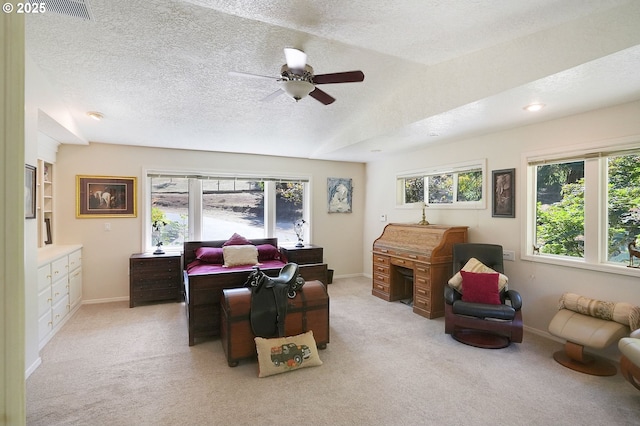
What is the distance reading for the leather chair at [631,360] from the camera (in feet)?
7.27

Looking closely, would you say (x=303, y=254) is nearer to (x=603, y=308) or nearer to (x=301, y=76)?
(x=301, y=76)

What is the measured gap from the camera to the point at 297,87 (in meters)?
2.46

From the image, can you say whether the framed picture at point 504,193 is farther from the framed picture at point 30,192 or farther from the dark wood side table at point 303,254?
the framed picture at point 30,192

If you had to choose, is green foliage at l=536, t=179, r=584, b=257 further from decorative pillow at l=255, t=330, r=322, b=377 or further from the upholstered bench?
decorative pillow at l=255, t=330, r=322, b=377

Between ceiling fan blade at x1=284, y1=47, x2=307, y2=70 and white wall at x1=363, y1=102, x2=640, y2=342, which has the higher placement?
ceiling fan blade at x1=284, y1=47, x2=307, y2=70

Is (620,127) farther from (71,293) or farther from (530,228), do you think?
(71,293)

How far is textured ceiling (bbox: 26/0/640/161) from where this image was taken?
217 centimetres

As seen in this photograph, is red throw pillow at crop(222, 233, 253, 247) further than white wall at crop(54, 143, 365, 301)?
Yes

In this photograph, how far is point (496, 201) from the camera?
4.01 m

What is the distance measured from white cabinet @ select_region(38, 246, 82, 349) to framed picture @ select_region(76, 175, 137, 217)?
0.62 meters

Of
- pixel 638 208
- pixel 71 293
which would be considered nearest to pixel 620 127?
pixel 638 208

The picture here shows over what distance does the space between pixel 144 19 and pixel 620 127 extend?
4370mm

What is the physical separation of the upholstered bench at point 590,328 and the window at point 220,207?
4276 mm

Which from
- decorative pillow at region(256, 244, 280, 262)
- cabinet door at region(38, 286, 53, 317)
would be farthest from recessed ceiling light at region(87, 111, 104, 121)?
decorative pillow at region(256, 244, 280, 262)
